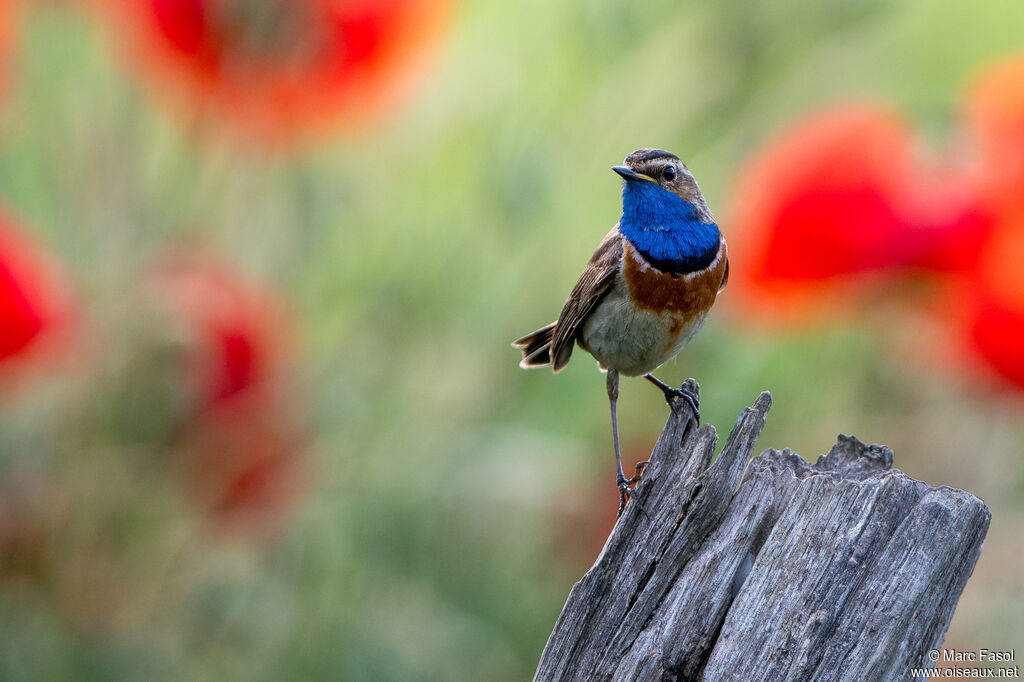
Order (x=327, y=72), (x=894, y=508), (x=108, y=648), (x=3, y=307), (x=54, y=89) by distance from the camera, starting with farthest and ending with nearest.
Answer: (x=54, y=89) → (x=327, y=72) → (x=108, y=648) → (x=3, y=307) → (x=894, y=508)

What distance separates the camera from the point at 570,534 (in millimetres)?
2586

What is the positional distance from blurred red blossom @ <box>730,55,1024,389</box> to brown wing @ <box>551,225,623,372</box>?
0.81 metres

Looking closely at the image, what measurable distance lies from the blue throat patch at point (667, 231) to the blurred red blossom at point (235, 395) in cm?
82

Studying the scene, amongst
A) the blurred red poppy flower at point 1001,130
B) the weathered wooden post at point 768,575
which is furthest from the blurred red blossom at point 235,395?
the blurred red poppy flower at point 1001,130

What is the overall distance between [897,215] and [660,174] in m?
0.92

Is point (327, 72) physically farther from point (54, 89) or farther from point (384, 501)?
point (384, 501)

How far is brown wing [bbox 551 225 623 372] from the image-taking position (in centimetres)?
185

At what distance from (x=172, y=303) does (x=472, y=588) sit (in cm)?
86

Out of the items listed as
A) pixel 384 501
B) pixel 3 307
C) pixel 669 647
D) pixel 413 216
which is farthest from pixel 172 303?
pixel 669 647

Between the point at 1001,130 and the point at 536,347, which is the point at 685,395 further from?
the point at 1001,130

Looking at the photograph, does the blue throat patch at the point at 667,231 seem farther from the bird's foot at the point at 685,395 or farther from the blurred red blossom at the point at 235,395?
the blurred red blossom at the point at 235,395

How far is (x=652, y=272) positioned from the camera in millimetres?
1812

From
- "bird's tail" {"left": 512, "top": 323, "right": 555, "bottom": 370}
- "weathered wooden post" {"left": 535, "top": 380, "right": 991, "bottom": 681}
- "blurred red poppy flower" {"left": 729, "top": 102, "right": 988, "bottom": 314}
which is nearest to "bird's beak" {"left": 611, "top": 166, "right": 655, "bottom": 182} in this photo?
"bird's tail" {"left": 512, "top": 323, "right": 555, "bottom": 370}

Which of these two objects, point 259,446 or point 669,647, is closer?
point 669,647
